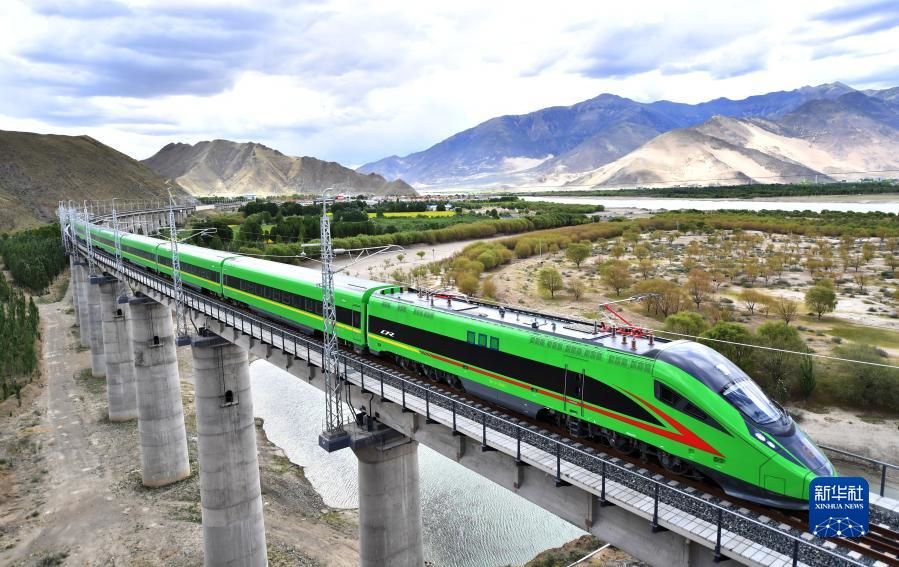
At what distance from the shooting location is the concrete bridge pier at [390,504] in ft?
71.5

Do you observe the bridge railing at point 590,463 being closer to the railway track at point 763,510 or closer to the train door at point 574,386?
the railway track at point 763,510

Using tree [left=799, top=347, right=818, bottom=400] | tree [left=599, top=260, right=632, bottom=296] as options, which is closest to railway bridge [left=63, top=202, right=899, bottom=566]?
tree [left=799, top=347, right=818, bottom=400]

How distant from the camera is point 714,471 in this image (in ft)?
41.8

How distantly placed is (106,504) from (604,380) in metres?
34.7

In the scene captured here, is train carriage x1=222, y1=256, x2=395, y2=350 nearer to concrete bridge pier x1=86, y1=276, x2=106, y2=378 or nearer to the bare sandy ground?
the bare sandy ground

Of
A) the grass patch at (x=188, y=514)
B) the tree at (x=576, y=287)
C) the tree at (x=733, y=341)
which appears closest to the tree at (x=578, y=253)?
the tree at (x=576, y=287)

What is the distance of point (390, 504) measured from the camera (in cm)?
2236

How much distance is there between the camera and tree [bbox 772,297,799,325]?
50594 mm

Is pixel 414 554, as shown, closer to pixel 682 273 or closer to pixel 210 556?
pixel 210 556

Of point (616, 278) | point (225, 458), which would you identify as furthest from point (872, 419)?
point (225, 458)

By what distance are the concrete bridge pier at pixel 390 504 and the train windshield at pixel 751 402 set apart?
1180 centimetres

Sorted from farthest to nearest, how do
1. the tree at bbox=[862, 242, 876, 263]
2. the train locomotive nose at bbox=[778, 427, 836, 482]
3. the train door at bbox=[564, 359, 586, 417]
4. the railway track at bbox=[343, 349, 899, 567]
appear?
1. the tree at bbox=[862, 242, 876, 263]
2. the train door at bbox=[564, 359, 586, 417]
3. the train locomotive nose at bbox=[778, 427, 836, 482]
4. the railway track at bbox=[343, 349, 899, 567]

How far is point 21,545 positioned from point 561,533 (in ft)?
94.6

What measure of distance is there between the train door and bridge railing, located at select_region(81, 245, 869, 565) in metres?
0.81
